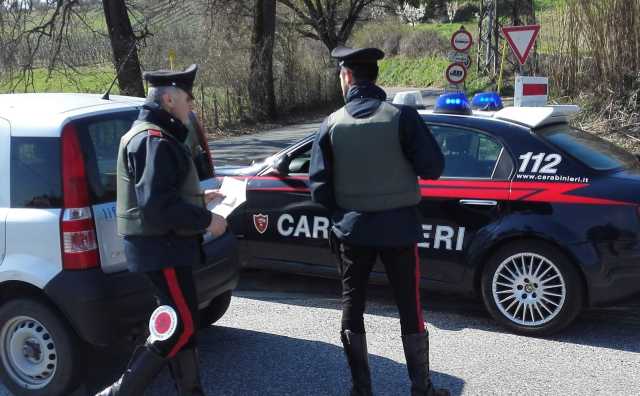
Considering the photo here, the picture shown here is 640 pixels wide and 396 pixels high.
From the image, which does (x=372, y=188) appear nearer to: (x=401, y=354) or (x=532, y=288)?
(x=401, y=354)

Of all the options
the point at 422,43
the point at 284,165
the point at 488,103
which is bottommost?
the point at 284,165

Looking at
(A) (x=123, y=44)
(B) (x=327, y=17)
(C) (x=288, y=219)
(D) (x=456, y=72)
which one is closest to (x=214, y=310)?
(C) (x=288, y=219)

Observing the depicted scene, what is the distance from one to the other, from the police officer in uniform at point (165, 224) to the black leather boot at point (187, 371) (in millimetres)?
46

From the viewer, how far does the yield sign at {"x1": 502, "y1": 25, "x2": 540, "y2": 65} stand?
426 inches

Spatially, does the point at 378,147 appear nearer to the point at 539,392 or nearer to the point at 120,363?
the point at 539,392

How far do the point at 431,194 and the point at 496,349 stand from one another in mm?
1166

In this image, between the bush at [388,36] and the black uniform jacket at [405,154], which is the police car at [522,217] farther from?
the bush at [388,36]

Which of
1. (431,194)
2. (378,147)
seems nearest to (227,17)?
(431,194)

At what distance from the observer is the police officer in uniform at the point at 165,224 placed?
3.06 meters

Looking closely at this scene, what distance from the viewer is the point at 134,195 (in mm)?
3160

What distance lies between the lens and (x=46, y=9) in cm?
1667

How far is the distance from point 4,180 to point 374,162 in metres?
1.99

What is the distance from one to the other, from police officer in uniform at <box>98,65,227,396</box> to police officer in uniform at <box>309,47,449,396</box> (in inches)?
25.2

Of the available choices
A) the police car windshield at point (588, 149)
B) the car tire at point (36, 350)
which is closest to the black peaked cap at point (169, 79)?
the car tire at point (36, 350)
